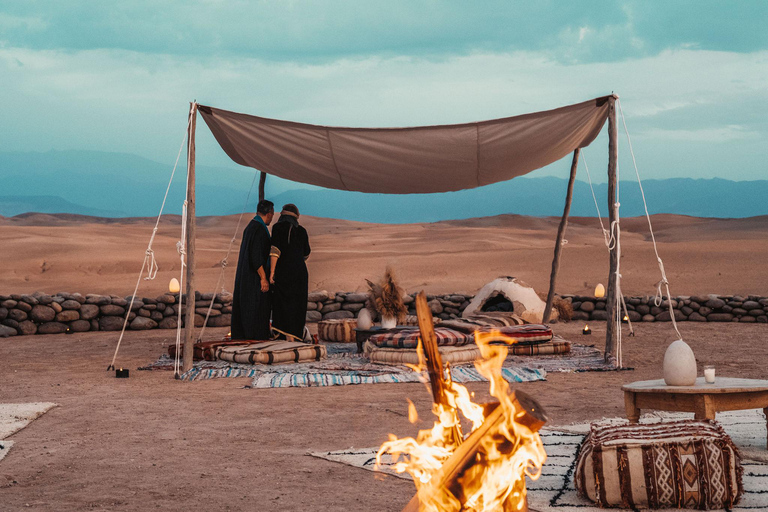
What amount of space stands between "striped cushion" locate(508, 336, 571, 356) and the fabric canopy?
191cm

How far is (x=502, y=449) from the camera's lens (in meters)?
2.33

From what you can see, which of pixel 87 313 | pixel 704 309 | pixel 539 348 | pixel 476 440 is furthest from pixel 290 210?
pixel 704 309

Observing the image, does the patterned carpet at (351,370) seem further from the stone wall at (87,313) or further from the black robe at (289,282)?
the stone wall at (87,313)

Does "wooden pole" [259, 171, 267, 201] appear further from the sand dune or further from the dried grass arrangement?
the sand dune

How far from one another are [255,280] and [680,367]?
5.17m

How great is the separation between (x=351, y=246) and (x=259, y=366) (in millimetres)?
26373

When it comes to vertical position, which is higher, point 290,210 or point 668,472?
point 290,210

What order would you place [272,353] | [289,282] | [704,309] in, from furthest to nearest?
[704,309]
[289,282]
[272,353]

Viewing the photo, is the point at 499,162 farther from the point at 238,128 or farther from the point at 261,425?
the point at 261,425

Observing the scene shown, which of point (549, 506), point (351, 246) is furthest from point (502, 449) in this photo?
point (351, 246)

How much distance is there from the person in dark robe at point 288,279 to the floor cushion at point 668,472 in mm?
5658

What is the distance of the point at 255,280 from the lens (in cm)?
827

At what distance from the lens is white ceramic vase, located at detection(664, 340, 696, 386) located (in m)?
4.05

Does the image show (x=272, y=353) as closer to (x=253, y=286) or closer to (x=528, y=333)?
(x=253, y=286)
